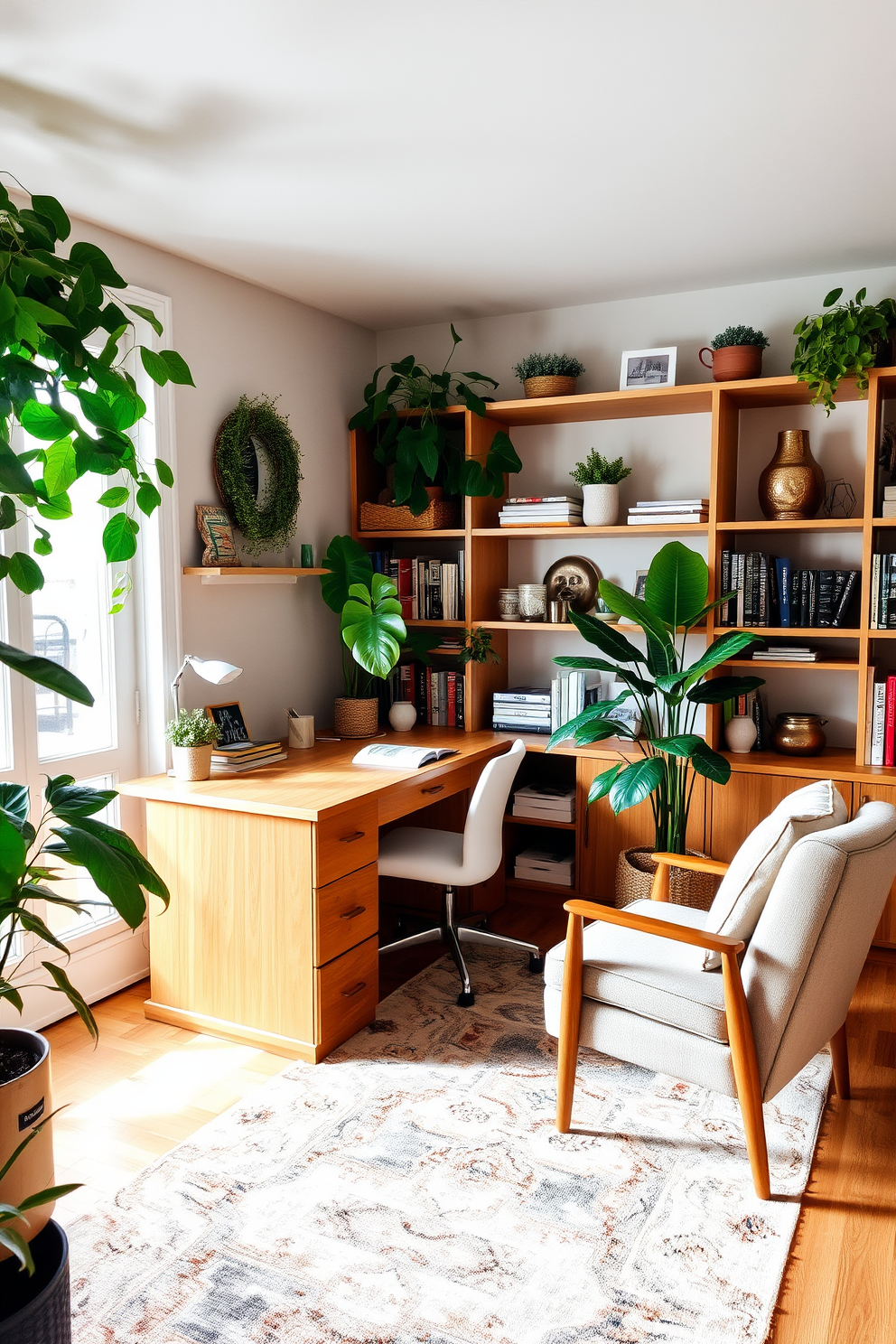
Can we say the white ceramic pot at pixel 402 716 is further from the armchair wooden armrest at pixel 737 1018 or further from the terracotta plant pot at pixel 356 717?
the armchair wooden armrest at pixel 737 1018

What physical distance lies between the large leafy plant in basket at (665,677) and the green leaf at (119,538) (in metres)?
1.67

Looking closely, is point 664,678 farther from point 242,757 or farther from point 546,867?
point 242,757

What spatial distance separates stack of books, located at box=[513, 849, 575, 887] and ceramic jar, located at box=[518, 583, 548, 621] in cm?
100

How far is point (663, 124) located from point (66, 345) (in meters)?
1.55

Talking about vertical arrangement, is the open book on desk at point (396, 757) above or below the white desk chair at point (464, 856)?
above

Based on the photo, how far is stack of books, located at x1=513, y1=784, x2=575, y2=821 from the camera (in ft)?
12.8

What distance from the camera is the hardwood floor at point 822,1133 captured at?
1.89 m

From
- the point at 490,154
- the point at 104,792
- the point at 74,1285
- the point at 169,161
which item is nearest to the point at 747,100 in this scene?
the point at 490,154

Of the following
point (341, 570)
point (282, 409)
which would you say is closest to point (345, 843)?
point (341, 570)

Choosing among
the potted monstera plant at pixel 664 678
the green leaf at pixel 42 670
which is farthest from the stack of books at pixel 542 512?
the green leaf at pixel 42 670

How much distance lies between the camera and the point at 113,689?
3230 millimetres

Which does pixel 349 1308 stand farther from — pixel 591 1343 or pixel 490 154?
pixel 490 154

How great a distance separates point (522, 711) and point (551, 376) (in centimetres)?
137

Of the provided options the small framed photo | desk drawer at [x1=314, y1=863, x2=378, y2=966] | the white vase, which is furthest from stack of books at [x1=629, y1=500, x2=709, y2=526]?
desk drawer at [x1=314, y1=863, x2=378, y2=966]
